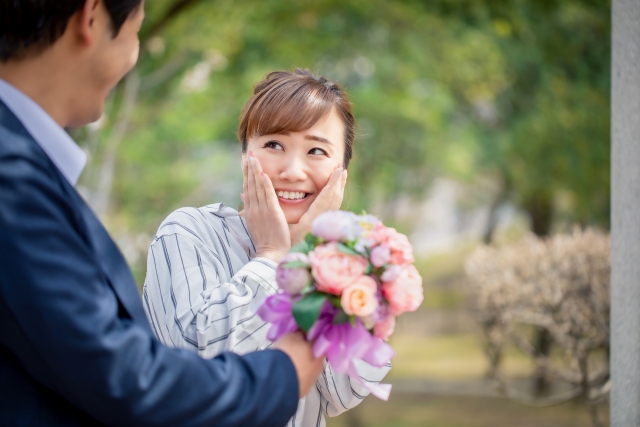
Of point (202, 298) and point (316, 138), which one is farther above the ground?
point (316, 138)

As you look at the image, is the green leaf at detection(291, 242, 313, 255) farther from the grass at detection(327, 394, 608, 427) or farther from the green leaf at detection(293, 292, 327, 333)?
the grass at detection(327, 394, 608, 427)

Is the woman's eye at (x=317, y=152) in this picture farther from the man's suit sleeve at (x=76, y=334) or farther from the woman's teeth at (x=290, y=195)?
the man's suit sleeve at (x=76, y=334)

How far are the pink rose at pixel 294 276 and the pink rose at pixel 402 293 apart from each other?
160mm

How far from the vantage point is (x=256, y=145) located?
199 centimetres

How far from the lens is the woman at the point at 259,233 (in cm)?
157

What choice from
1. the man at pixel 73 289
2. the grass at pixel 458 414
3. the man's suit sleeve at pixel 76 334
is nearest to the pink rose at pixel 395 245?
the man at pixel 73 289

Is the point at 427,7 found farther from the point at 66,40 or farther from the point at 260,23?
the point at 66,40

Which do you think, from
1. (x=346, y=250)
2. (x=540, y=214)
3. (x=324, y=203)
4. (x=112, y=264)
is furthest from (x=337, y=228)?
(x=540, y=214)

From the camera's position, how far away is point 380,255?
3.98 ft

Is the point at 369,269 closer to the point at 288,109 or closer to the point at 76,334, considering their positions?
the point at 76,334

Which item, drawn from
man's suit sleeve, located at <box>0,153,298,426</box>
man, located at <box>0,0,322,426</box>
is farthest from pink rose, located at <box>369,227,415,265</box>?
man's suit sleeve, located at <box>0,153,298,426</box>

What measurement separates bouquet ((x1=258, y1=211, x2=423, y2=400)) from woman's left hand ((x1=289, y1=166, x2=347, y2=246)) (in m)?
0.61

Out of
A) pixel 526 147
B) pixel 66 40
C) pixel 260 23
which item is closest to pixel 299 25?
pixel 260 23

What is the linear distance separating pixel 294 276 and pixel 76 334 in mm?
416
